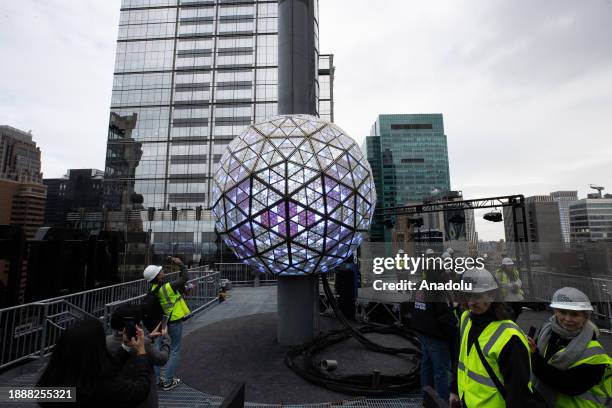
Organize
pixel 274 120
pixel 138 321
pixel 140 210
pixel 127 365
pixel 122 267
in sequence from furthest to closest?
pixel 140 210 → pixel 122 267 → pixel 274 120 → pixel 138 321 → pixel 127 365

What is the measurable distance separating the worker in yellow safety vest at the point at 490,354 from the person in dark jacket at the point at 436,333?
4.93ft

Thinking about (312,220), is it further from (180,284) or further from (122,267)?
(122,267)

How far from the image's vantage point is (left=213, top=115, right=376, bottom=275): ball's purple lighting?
4.69 m

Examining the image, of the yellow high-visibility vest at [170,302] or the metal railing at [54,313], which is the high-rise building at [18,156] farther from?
the yellow high-visibility vest at [170,302]

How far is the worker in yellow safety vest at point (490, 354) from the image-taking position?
1.62m

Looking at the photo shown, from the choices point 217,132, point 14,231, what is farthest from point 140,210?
point 14,231

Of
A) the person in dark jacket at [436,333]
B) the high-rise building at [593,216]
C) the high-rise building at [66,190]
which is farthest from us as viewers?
the high-rise building at [66,190]

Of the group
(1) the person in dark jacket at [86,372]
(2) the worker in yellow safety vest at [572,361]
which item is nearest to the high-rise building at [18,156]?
(1) the person in dark jacket at [86,372]

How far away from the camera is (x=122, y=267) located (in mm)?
39219

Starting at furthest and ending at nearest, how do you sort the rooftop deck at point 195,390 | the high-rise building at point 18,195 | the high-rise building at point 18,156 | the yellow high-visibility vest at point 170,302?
the high-rise building at point 18,156, the high-rise building at point 18,195, the yellow high-visibility vest at point 170,302, the rooftop deck at point 195,390

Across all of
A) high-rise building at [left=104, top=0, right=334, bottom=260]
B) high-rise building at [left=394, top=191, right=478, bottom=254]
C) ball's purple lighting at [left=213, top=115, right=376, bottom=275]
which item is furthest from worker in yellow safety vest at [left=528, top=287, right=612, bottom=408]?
high-rise building at [left=104, top=0, right=334, bottom=260]

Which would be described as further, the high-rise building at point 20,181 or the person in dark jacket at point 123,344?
the high-rise building at point 20,181

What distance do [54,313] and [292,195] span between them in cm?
567

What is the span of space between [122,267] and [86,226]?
1077 cm
